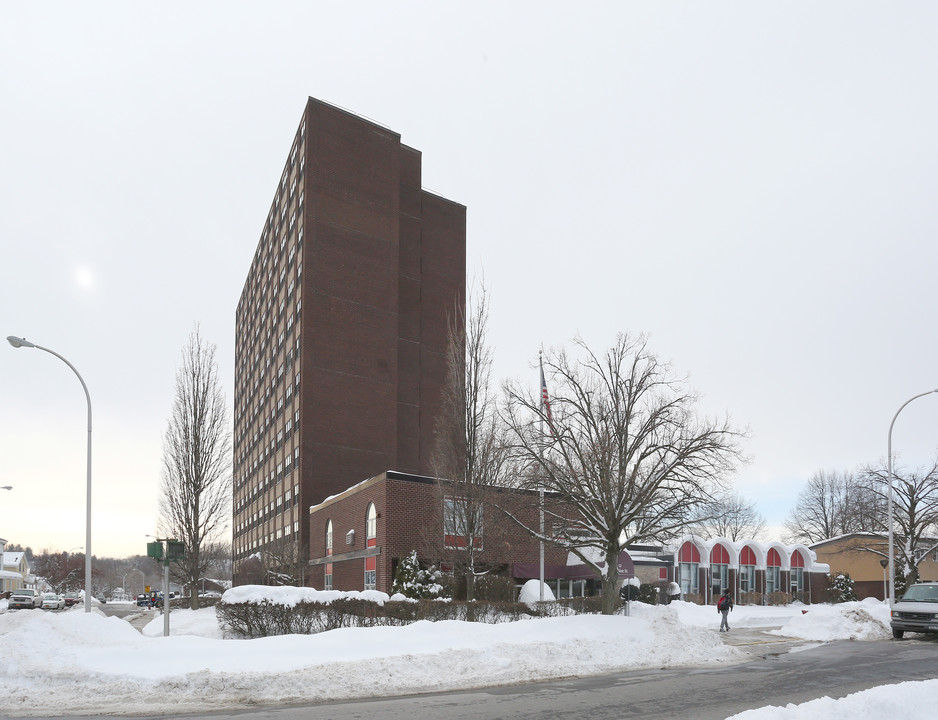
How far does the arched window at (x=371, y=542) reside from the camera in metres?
35.3

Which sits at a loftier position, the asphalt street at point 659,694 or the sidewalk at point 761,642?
the asphalt street at point 659,694

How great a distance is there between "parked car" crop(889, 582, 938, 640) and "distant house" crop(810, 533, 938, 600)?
127 feet

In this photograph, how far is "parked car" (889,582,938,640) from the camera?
82.5ft

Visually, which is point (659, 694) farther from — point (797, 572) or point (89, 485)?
point (797, 572)

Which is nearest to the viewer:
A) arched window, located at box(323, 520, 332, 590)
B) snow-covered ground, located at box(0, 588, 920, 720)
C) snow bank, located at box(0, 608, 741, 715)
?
snow-covered ground, located at box(0, 588, 920, 720)

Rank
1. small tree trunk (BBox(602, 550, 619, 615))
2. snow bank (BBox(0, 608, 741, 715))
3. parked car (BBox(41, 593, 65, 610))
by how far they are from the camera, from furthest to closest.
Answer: parked car (BBox(41, 593, 65, 610)) < small tree trunk (BBox(602, 550, 619, 615)) < snow bank (BBox(0, 608, 741, 715))

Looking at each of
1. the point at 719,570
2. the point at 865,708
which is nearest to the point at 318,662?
the point at 865,708

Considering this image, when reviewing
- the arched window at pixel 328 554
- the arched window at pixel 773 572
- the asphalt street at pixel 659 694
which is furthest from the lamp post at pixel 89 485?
the arched window at pixel 773 572

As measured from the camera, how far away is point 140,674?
13312 mm

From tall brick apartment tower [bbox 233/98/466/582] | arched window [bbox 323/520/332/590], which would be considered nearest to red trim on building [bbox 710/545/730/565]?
tall brick apartment tower [bbox 233/98/466/582]

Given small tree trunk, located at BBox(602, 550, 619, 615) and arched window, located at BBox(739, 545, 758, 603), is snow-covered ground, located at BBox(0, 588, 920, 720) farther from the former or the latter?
arched window, located at BBox(739, 545, 758, 603)

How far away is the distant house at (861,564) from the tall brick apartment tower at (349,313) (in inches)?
1378

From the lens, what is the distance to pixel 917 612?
2552 centimetres

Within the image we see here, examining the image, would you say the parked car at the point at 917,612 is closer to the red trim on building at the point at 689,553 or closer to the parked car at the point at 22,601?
the red trim on building at the point at 689,553
